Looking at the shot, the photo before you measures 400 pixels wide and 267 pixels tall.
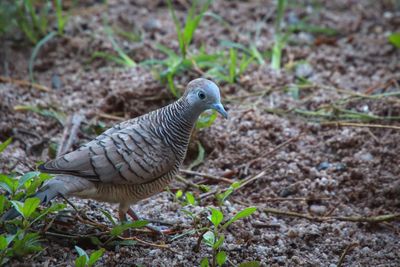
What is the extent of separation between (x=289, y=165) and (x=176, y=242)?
4.43 feet

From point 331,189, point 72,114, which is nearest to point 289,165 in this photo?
point 331,189

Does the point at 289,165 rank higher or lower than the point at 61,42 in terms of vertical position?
lower

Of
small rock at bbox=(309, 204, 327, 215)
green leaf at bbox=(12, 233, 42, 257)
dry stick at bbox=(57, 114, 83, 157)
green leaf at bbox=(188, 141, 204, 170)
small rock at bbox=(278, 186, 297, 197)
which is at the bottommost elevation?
small rock at bbox=(309, 204, 327, 215)

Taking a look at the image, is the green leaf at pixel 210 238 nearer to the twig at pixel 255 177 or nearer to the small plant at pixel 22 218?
the small plant at pixel 22 218

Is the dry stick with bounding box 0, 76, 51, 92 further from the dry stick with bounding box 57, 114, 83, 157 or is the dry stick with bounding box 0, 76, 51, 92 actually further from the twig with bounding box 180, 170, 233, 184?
the twig with bounding box 180, 170, 233, 184

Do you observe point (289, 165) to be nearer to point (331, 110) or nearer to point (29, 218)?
point (331, 110)

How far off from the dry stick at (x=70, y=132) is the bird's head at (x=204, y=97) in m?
1.22

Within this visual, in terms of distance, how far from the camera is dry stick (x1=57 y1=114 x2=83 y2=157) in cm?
472

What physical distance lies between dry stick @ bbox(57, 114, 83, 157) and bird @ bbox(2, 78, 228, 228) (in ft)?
2.88

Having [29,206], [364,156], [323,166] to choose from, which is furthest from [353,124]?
[29,206]

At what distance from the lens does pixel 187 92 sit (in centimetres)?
395

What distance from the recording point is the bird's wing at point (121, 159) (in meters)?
3.64

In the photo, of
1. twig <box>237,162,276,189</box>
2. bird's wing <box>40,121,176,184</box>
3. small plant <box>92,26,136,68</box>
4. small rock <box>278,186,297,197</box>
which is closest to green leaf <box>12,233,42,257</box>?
bird's wing <box>40,121,176,184</box>

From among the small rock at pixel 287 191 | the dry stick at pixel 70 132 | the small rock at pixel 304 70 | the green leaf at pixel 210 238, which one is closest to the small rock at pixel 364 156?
the small rock at pixel 287 191
